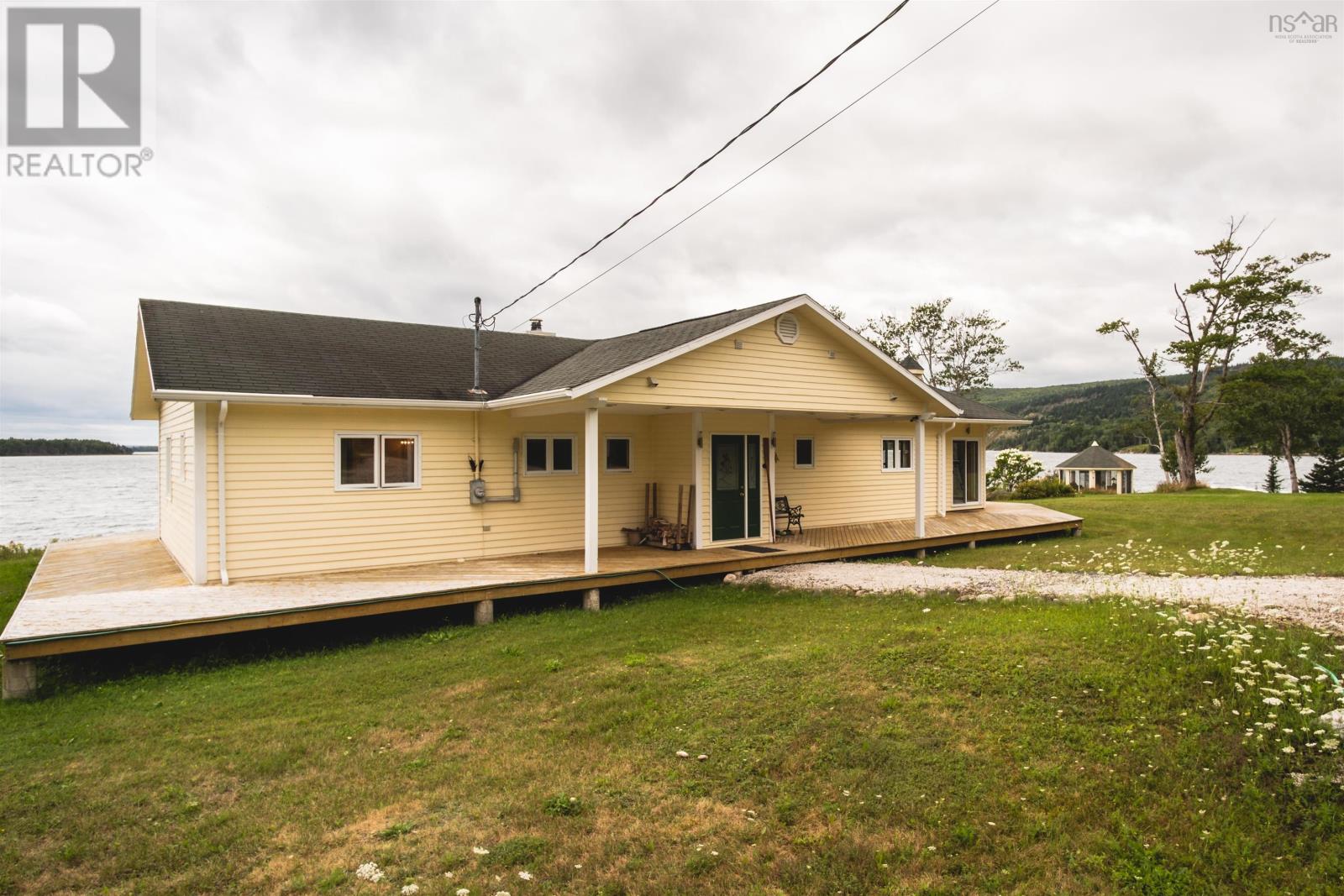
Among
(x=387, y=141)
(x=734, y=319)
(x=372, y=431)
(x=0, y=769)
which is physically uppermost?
(x=387, y=141)

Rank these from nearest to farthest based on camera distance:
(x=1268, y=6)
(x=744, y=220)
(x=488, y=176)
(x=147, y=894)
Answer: (x=147, y=894) → (x=1268, y=6) → (x=488, y=176) → (x=744, y=220)

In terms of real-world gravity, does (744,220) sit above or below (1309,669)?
above

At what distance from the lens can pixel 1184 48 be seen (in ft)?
29.2

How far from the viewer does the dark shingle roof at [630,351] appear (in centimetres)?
978

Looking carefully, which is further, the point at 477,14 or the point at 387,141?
the point at 387,141

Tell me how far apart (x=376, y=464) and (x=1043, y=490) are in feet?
87.0

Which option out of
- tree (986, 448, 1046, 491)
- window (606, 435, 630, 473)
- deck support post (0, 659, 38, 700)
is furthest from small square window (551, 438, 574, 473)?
tree (986, 448, 1046, 491)

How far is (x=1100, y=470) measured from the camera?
4200cm

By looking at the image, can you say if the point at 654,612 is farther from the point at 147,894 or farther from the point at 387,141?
the point at 387,141

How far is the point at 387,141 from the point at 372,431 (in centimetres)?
701

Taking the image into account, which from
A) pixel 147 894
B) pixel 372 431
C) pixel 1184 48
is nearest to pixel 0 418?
pixel 372 431

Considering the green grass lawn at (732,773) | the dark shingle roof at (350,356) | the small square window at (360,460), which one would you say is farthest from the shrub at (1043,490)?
the small square window at (360,460)

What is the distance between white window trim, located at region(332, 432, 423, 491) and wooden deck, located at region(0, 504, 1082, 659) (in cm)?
123

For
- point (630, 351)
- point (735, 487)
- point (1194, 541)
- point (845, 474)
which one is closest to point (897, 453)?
point (845, 474)
